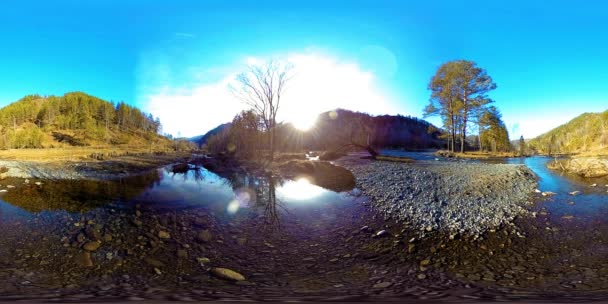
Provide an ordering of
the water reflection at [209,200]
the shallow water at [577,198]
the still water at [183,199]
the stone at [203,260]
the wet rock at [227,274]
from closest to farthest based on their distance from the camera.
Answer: the wet rock at [227,274], the stone at [203,260], the shallow water at [577,198], the water reflection at [209,200], the still water at [183,199]

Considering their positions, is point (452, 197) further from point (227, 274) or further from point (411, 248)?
point (227, 274)

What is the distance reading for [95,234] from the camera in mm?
8016

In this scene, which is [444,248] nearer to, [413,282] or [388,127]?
[413,282]

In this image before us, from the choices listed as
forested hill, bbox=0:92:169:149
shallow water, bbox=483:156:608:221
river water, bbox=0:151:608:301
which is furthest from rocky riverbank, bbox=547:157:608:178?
forested hill, bbox=0:92:169:149

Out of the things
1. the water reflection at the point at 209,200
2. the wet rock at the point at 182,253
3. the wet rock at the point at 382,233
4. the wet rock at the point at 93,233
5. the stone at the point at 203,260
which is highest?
the water reflection at the point at 209,200

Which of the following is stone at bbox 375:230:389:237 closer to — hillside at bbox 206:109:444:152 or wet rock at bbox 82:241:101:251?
wet rock at bbox 82:241:101:251

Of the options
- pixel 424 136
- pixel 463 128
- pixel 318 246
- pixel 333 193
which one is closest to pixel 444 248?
pixel 318 246

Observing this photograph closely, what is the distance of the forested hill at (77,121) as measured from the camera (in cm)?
11381

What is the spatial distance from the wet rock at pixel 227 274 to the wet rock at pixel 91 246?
3.43 metres

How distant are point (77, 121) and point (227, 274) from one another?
15758 centimetres

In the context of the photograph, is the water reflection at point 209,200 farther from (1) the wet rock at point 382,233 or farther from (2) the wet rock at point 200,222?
(1) the wet rock at point 382,233

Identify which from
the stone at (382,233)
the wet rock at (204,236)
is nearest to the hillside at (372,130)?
the wet rock at (204,236)

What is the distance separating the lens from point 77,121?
127 metres

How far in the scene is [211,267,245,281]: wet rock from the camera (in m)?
5.70
